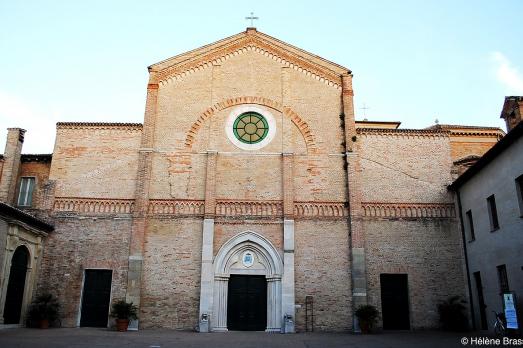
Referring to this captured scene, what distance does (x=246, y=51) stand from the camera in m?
21.5

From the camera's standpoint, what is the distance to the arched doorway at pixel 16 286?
54.1ft

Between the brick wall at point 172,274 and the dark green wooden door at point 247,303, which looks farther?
the dark green wooden door at point 247,303

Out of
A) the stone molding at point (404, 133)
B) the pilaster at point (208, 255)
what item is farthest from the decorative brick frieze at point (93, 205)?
the stone molding at point (404, 133)

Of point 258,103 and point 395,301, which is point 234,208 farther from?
point 395,301

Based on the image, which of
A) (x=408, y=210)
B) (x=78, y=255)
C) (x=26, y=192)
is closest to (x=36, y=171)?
(x=26, y=192)

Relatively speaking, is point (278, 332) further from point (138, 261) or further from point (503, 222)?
point (503, 222)

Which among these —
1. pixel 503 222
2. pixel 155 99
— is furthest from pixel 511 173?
pixel 155 99

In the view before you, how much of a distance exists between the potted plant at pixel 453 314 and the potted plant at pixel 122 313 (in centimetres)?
1197

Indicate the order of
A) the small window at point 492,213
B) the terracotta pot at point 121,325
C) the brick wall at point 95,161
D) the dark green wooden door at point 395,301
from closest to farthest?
the small window at point 492,213, the terracotta pot at point 121,325, the dark green wooden door at point 395,301, the brick wall at point 95,161

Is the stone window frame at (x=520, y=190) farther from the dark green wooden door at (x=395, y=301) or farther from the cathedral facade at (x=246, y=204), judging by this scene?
the dark green wooden door at (x=395, y=301)

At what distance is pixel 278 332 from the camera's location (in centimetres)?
1752

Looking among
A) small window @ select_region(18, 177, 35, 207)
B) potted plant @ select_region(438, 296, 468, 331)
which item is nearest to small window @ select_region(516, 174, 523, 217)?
potted plant @ select_region(438, 296, 468, 331)

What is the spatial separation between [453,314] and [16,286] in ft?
54.1

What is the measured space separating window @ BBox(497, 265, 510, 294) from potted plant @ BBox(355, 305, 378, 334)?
4.44 meters
